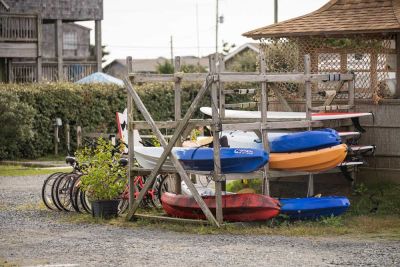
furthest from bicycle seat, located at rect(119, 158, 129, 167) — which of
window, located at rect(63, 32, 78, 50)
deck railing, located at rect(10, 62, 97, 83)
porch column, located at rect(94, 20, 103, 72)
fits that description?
window, located at rect(63, 32, 78, 50)

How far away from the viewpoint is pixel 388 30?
64.7 feet

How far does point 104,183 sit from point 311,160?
354 centimetres

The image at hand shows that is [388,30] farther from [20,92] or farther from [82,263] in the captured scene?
[20,92]

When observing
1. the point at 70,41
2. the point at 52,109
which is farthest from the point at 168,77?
the point at 70,41

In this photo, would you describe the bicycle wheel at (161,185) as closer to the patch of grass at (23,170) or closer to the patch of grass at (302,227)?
the patch of grass at (302,227)

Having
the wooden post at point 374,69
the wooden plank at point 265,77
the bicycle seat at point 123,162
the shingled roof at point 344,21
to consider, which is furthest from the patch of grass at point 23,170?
the wooden plank at point 265,77

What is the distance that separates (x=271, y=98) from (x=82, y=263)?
901cm

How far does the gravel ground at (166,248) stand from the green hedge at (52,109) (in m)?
15.3

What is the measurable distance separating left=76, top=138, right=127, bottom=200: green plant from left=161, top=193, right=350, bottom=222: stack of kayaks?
3.30 ft

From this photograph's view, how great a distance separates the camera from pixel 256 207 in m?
16.8

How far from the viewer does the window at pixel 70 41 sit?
72.3 meters

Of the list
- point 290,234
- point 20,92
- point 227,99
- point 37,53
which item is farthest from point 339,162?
point 37,53

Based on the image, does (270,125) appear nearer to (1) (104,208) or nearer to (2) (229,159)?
(2) (229,159)

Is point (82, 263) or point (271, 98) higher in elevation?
point (271, 98)
